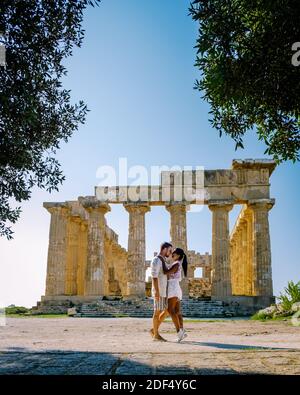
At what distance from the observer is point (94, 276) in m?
29.8

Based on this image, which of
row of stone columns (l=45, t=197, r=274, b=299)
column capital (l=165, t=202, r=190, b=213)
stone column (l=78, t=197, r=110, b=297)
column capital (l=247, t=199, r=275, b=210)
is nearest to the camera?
row of stone columns (l=45, t=197, r=274, b=299)

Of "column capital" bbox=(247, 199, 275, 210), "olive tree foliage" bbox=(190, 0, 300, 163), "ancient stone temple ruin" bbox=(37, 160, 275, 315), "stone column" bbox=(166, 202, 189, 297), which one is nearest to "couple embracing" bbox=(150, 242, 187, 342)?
"olive tree foliage" bbox=(190, 0, 300, 163)

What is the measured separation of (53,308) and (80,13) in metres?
23.2

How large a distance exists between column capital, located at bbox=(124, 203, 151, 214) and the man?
20.7 meters

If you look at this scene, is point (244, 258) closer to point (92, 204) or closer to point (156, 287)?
point (92, 204)

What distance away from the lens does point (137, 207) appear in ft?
98.2

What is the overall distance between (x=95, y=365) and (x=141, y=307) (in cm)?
2153

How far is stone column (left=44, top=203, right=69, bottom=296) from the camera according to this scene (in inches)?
1215

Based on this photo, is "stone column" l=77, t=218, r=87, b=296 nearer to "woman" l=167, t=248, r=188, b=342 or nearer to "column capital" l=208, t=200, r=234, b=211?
"column capital" l=208, t=200, r=234, b=211

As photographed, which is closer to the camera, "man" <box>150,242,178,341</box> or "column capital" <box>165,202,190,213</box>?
"man" <box>150,242,178,341</box>

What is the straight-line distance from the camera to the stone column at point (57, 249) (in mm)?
30859

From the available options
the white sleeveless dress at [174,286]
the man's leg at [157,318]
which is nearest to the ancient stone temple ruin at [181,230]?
the man's leg at [157,318]

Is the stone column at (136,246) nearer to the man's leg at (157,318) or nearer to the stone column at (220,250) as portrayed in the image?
the stone column at (220,250)
